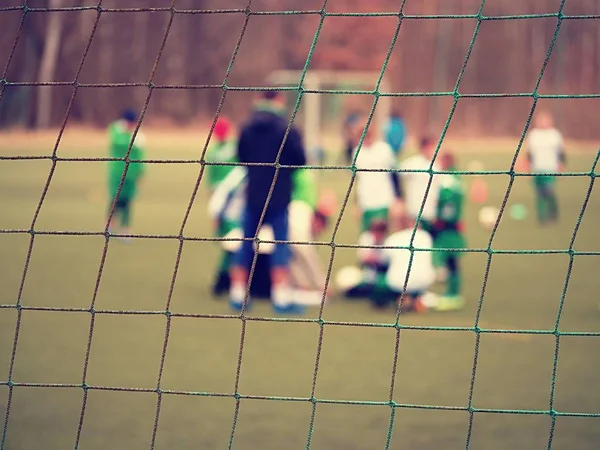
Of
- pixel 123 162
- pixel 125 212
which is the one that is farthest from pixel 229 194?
pixel 125 212

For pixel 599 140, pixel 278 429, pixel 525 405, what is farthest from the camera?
pixel 599 140

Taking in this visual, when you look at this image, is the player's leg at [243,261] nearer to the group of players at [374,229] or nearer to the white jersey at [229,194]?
the group of players at [374,229]

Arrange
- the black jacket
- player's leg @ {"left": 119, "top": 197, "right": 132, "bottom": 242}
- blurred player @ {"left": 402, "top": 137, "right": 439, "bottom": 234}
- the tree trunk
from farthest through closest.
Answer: the tree trunk → player's leg @ {"left": 119, "top": 197, "right": 132, "bottom": 242} → blurred player @ {"left": 402, "top": 137, "right": 439, "bottom": 234} → the black jacket

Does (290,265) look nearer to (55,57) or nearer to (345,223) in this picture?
(345,223)

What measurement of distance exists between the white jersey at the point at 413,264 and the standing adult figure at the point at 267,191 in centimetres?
81

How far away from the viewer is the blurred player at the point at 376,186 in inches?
353

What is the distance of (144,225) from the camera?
1412 centimetres

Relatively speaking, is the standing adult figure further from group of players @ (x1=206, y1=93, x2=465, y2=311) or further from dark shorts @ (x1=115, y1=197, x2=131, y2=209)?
dark shorts @ (x1=115, y1=197, x2=131, y2=209)

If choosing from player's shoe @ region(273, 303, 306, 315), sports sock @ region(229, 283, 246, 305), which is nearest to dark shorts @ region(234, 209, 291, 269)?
sports sock @ region(229, 283, 246, 305)

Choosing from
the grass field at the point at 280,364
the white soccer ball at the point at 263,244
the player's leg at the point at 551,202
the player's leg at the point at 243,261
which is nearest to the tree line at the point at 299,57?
the player's leg at the point at 551,202

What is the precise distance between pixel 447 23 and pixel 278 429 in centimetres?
3420

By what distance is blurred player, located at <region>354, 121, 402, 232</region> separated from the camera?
8.96 metres

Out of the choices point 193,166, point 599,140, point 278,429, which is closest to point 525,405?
point 278,429

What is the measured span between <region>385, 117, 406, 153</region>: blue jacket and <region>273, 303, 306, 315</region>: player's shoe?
640 cm
